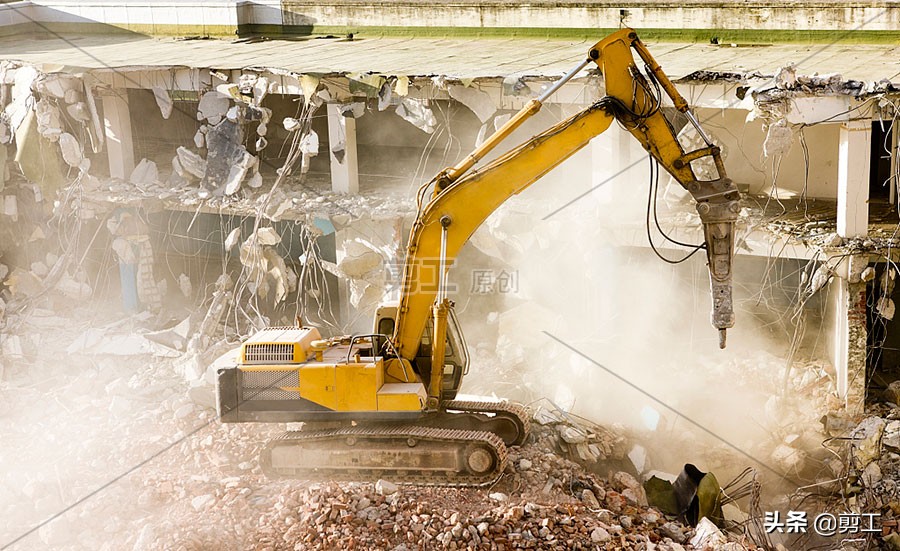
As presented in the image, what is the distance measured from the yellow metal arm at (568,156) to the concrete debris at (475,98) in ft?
12.9

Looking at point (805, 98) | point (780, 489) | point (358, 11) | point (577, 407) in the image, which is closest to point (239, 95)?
point (358, 11)

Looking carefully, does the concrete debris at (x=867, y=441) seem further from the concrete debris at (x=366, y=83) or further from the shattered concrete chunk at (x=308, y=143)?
the shattered concrete chunk at (x=308, y=143)

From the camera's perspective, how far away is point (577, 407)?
12656mm

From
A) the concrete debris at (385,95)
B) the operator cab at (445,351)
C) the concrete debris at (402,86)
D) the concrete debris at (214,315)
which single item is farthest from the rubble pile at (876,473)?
the concrete debris at (214,315)

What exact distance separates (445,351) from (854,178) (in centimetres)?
516

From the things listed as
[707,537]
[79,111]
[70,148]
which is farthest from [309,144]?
[707,537]

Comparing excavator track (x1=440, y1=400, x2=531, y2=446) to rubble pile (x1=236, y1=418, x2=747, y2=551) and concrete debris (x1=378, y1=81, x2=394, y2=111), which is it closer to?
rubble pile (x1=236, y1=418, x2=747, y2=551)

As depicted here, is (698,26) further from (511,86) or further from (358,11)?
(358,11)

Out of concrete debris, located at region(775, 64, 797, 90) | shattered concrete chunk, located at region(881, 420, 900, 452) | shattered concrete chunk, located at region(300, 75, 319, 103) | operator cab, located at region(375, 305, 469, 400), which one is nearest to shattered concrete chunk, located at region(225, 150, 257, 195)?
shattered concrete chunk, located at region(300, 75, 319, 103)

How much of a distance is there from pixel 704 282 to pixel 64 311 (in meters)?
10.1

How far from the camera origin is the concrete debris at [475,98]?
13.3 m

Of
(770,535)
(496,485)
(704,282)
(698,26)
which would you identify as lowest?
(770,535)

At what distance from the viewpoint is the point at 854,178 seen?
456 inches

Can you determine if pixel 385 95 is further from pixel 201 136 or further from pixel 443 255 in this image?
pixel 443 255
